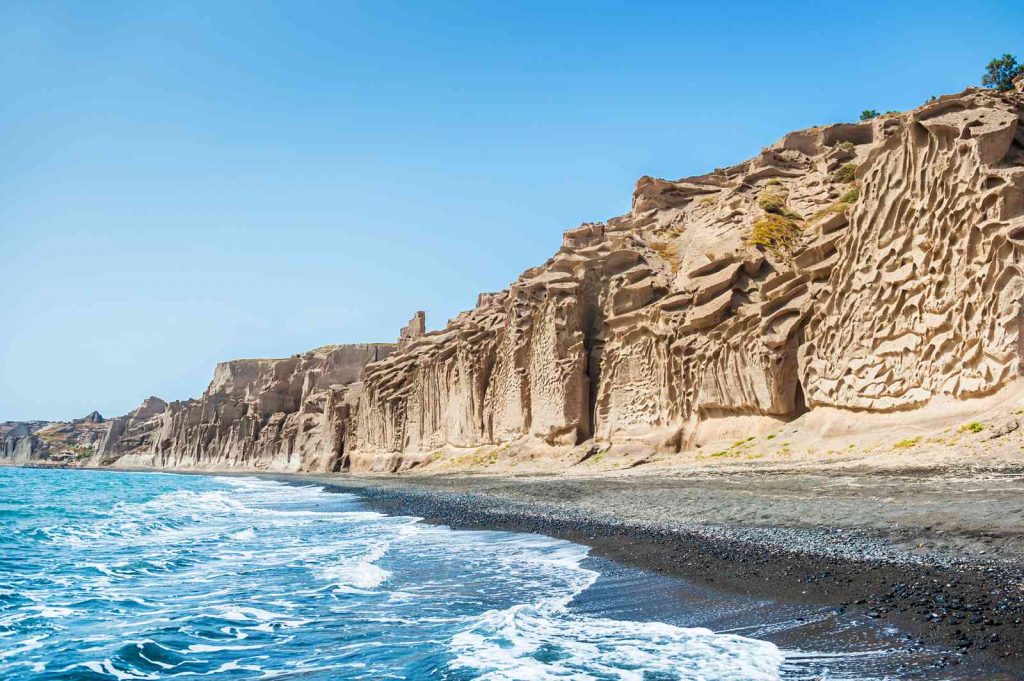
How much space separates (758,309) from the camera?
2908cm

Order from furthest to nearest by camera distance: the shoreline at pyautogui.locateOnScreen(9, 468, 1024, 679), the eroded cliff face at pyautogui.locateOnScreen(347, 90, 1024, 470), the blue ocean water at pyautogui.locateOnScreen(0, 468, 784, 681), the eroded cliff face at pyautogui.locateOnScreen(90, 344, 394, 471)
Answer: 1. the eroded cliff face at pyautogui.locateOnScreen(90, 344, 394, 471)
2. the eroded cliff face at pyautogui.locateOnScreen(347, 90, 1024, 470)
3. the blue ocean water at pyautogui.locateOnScreen(0, 468, 784, 681)
4. the shoreline at pyautogui.locateOnScreen(9, 468, 1024, 679)

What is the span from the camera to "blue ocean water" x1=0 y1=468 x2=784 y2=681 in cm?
763

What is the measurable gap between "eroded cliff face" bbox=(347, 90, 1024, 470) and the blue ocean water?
43.5ft

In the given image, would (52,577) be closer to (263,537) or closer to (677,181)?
(263,537)

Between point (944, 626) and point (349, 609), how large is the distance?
302 inches

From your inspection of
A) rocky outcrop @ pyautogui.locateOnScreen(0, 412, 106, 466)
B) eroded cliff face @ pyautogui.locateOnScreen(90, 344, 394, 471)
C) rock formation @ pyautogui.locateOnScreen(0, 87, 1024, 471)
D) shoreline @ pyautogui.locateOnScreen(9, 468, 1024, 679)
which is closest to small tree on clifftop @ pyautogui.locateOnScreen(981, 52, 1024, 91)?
rock formation @ pyautogui.locateOnScreen(0, 87, 1024, 471)

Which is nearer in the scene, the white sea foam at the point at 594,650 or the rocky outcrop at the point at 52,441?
the white sea foam at the point at 594,650

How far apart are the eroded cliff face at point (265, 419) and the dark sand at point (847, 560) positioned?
68.4m

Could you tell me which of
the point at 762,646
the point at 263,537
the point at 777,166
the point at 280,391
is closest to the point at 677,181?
the point at 777,166

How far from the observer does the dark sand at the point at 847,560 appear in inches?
267

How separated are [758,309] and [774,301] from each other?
0.93 metres

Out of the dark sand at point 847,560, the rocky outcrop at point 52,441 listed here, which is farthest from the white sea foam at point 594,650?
the rocky outcrop at point 52,441

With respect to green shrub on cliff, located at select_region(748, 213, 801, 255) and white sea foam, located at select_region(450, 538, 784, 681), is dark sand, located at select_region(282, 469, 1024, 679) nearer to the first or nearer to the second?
white sea foam, located at select_region(450, 538, 784, 681)

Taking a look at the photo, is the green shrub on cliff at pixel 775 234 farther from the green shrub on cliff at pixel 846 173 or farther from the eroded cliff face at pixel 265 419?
the eroded cliff face at pixel 265 419
